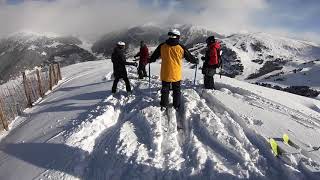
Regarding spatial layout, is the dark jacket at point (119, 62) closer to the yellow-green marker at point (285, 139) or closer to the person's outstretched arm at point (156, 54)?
the person's outstretched arm at point (156, 54)

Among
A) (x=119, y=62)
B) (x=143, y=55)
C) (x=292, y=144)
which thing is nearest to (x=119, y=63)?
(x=119, y=62)

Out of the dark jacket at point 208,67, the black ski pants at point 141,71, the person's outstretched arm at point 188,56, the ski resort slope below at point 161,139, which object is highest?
the person's outstretched arm at point 188,56

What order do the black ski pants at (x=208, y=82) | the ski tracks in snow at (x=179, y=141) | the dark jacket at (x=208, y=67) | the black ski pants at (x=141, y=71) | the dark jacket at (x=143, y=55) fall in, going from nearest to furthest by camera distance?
the ski tracks in snow at (x=179, y=141), the dark jacket at (x=208, y=67), the black ski pants at (x=208, y=82), the black ski pants at (x=141, y=71), the dark jacket at (x=143, y=55)

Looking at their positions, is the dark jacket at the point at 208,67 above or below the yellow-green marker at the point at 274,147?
above

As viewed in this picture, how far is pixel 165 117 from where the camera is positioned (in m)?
12.0

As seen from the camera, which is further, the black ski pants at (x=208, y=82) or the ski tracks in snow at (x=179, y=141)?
the black ski pants at (x=208, y=82)

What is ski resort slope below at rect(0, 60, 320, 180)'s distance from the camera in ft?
30.3

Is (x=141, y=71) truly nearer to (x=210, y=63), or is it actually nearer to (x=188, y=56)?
(x=210, y=63)

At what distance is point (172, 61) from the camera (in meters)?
12.1

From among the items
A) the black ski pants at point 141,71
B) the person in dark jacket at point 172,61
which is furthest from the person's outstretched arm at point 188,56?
the black ski pants at point 141,71

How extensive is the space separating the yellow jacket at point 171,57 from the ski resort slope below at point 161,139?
1017 mm

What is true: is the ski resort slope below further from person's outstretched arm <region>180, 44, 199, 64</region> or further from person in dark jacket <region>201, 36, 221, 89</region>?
person's outstretched arm <region>180, 44, 199, 64</region>

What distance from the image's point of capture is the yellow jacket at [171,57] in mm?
12047

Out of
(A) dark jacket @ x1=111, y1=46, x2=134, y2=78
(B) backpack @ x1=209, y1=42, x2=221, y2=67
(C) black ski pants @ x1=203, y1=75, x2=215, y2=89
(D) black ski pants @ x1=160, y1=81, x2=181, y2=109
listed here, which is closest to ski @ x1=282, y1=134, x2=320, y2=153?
(D) black ski pants @ x1=160, y1=81, x2=181, y2=109
